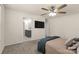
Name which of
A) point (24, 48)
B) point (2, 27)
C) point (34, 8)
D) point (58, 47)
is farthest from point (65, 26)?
point (2, 27)

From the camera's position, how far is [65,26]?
1.38 m

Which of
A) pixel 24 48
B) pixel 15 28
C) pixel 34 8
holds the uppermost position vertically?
pixel 34 8

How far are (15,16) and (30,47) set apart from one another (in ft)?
1.50

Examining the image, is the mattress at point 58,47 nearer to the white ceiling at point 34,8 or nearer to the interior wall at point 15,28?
the interior wall at point 15,28

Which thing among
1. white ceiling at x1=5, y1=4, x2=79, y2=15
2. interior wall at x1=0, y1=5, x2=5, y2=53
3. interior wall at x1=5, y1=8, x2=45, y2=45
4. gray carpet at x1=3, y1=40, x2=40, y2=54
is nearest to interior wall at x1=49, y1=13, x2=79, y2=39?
white ceiling at x1=5, y1=4, x2=79, y2=15

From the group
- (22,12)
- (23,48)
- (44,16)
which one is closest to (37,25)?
(44,16)

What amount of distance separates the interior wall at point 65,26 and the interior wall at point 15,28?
181mm

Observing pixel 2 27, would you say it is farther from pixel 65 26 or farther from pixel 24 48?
pixel 65 26

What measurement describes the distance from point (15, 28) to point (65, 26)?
2.14 feet

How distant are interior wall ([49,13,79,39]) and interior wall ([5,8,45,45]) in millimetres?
181

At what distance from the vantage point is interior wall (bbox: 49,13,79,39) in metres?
1.31

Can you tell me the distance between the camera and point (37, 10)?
52.1 inches

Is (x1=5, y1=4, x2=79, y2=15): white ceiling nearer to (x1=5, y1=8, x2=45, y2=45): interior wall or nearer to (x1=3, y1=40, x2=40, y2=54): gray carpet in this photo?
(x1=5, y1=8, x2=45, y2=45): interior wall

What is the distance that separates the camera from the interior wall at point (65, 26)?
51.6 inches
